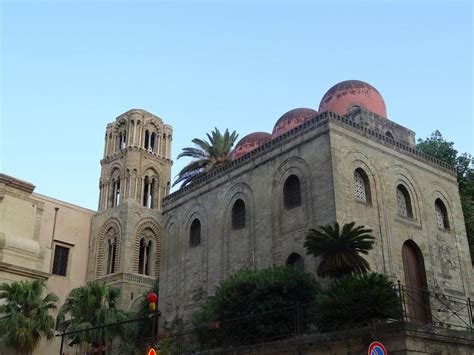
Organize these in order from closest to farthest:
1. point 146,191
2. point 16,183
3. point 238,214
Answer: point 238,214, point 16,183, point 146,191

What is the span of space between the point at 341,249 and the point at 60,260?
66.3 feet

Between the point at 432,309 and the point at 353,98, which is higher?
the point at 353,98

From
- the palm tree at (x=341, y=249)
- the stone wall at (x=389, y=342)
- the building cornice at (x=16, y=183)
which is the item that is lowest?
the stone wall at (x=389, y=342)

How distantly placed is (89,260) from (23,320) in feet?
42.8


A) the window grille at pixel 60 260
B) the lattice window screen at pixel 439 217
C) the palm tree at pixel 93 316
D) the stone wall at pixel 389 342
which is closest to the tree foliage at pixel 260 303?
the stone wall at pixel 389 342

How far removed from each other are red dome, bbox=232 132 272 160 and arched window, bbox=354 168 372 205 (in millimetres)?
7155

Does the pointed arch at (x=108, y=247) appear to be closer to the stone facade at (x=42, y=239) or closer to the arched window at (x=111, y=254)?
the arched window at (x=111, y=254)

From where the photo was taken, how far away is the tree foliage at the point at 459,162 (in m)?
26.6

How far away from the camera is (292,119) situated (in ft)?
76.7

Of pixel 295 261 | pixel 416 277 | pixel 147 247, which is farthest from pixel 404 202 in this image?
pixel 147 247

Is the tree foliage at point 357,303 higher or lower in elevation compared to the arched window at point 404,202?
lower

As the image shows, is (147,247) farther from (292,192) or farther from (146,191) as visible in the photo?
(292,192)

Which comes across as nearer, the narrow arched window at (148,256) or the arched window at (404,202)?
the arched window at (404,202)

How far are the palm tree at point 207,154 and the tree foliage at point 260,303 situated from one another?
15572 millimetres
